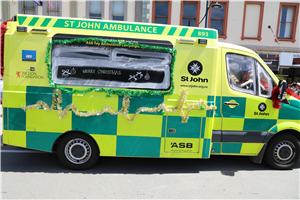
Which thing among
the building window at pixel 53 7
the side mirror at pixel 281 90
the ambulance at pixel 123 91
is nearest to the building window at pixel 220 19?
the building window at pixel 53 7

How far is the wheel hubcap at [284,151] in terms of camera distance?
442 centimetres

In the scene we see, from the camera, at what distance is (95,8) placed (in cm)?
1389

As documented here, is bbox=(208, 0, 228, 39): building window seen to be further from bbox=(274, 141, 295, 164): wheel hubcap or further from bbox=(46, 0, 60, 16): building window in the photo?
bbox=(274, 141, 295, 164): wheel hubcap

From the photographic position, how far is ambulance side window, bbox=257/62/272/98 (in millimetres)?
4223

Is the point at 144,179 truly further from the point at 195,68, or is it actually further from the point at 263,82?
the point at 263,82

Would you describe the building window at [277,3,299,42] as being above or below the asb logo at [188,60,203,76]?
above

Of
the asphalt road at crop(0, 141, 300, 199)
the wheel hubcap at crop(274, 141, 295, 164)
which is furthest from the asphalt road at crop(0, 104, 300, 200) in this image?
the wheel hubcap at crop(274, 141, 295, 164)

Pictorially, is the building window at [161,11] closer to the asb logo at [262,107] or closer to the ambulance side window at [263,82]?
the ambulance side window at [263,82]

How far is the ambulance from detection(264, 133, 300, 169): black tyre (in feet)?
1.92

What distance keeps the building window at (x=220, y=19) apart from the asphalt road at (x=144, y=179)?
10897mm

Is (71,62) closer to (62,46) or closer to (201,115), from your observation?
(62,46)

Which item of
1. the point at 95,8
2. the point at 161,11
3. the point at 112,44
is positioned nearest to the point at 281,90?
the point at 112,44

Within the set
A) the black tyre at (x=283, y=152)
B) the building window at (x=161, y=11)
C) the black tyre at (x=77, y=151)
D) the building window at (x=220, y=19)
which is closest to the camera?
the black tyre at (x=77, y=151)

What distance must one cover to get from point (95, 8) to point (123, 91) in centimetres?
1192
